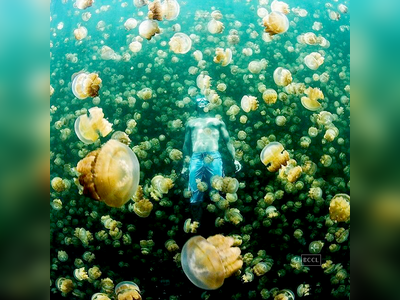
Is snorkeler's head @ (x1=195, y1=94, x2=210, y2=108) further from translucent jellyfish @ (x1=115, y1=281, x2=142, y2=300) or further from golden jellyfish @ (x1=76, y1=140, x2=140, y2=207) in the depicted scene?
translucent jellyfish @ (x1=115, y1=281, x2=142, y2=300)

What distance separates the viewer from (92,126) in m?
2.88

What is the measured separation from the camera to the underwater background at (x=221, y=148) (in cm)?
278

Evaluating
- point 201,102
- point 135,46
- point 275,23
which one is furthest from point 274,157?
point 135,46

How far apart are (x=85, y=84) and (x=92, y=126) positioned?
35cm

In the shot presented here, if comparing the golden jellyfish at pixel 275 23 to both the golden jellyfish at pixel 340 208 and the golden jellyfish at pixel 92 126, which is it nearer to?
the golden jellyfish at pixel 340 208

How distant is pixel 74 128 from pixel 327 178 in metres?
2.08

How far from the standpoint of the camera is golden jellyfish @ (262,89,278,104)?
2854mm

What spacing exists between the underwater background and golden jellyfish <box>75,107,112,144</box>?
0.05 m

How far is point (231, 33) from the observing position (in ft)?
9.43

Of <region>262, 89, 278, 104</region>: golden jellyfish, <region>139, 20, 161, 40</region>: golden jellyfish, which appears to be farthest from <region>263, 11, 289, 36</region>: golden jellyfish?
<region>139, 20, 161, 40</region>: golden jellyfish

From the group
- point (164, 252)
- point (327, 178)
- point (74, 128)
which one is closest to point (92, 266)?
point (164, 252)

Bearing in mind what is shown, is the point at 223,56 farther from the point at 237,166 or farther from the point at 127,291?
the point at 127,291

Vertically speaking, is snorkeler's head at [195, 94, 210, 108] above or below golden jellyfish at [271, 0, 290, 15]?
below

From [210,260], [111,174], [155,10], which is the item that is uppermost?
[155,10]
